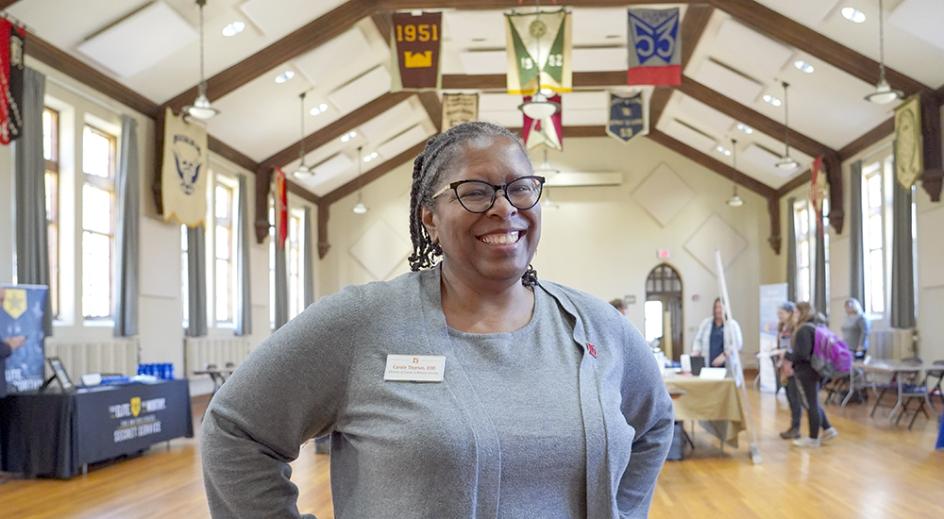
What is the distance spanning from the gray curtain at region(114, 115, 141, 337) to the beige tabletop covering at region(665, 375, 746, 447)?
6860 millimetres

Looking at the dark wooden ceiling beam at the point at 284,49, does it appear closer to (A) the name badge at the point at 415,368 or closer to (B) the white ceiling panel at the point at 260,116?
(B) the white ceiling panel at the point at 260,116

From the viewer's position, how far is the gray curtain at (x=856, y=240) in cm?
1398

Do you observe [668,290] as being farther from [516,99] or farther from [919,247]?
[919,247]

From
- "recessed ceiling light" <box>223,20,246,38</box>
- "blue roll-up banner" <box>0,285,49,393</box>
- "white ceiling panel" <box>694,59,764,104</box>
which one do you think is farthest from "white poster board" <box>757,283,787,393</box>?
"blue roll-up banner" <box>0,285,49,393</box>

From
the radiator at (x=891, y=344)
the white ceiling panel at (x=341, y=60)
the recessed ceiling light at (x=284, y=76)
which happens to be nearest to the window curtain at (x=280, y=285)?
the white ceiling panel at (x=341, y=60)

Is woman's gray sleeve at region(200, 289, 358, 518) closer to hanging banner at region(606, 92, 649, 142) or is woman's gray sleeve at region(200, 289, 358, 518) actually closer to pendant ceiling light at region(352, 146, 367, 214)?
hanging banner at region(606, 92, 649, 142)

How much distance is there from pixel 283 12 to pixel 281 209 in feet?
19.2

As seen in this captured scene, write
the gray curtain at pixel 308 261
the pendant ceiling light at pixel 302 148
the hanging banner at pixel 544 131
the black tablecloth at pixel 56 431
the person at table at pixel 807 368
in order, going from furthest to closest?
the gray curtain at pixel 308 261 → the pendant ceiling light at pixel 302 148 → the hanging banner at pixel 544 131 → the person at table at pixel 807 368 → the black tablecloth at pixel 56 431

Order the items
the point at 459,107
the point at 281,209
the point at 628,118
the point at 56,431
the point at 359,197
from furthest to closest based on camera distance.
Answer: the point at 359,197
the point at 281,209
the point at 628,118
the point at 459,107
the point at 56,431

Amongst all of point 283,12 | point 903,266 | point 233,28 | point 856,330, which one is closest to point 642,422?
point 233,28

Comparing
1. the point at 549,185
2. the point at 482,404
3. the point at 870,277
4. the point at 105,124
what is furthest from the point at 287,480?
the point at 549,185

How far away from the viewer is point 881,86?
921 cm

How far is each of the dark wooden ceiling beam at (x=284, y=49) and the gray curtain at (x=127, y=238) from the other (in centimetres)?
112

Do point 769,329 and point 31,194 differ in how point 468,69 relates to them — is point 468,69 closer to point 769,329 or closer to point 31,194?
point 769,329
